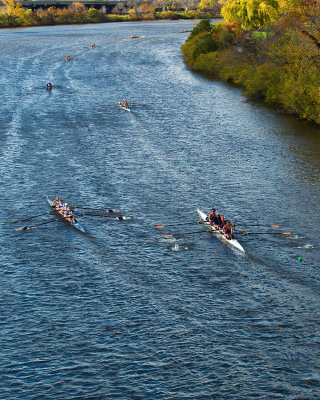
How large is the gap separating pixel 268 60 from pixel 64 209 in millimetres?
59427

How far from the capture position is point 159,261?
43031 millimetres

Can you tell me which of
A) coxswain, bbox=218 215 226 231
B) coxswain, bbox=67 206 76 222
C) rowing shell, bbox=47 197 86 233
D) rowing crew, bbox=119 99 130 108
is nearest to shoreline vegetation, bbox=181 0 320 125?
rowing crew, bbox=119 99 130 108

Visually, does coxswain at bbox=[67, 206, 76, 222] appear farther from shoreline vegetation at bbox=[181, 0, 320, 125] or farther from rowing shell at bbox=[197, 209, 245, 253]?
shoreline vegetation at bbox=[181, 0, 320, 125]

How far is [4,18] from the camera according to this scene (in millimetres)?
192875

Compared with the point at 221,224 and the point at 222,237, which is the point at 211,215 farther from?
the point at 222,237

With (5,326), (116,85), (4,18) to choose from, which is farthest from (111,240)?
(4,18)

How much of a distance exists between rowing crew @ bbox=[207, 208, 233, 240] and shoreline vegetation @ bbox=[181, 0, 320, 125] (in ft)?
118

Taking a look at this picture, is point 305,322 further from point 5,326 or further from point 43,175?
point 43,175

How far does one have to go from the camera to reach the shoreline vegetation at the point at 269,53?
78.2 m

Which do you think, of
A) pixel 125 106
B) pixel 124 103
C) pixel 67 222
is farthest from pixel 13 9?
pixel 67 222

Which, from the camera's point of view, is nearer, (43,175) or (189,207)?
(189,207)

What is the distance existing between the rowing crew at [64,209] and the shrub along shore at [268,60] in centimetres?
4165

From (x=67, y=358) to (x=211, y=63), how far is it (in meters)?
95.1

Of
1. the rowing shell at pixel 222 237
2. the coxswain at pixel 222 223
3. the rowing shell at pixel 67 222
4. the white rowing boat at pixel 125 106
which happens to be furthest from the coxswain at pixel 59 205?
the white rowing boat at pixel 125 106
